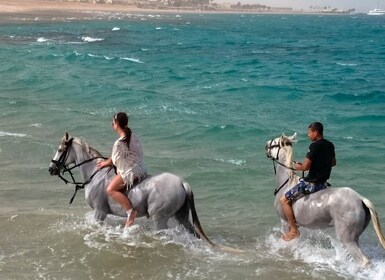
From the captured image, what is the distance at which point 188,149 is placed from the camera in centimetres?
1873

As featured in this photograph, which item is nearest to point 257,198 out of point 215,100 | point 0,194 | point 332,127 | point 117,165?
point 117,165

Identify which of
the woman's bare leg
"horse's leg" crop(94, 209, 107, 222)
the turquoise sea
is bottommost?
the turquoise sea

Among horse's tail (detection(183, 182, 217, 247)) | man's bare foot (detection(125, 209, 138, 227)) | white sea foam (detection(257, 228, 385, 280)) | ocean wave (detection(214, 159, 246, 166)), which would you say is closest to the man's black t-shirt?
white sea foam (detection(257, 228, 385, 280))

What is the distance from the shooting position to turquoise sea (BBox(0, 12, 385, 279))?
9656 mm

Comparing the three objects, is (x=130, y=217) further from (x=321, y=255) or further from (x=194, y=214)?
(x=321, y=255)

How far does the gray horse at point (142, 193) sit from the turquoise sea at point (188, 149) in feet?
1.17

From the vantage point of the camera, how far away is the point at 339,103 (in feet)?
98.6

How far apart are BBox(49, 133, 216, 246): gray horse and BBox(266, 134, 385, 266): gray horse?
167cm

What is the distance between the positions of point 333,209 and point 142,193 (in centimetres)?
323

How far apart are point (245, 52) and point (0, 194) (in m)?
48.1

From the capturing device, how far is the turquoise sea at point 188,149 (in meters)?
9.66

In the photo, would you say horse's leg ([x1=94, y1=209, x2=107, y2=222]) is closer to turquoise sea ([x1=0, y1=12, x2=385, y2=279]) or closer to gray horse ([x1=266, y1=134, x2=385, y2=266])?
turquoise sea ([x1=0, y1=12, x2=385, y2=279])

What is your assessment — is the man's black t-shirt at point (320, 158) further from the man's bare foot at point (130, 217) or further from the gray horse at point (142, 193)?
the man's bare foot at point (130, 217)

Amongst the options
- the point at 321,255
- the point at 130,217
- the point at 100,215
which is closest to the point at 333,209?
the point at 321,255
